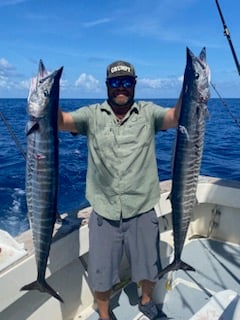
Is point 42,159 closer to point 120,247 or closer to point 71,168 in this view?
point 120,247

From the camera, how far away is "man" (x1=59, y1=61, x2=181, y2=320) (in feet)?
8.85

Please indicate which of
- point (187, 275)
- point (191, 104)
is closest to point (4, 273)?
point (191, 104)

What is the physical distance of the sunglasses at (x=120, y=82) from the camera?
263cm

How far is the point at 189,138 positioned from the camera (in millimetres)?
2340

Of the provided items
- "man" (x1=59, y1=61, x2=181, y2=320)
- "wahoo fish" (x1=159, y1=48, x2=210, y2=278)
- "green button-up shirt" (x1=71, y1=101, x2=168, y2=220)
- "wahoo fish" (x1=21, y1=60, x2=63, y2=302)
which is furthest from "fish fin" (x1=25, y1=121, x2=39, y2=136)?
"wahoo fish" (x1=159, y1=48, x2=210, y2=278)

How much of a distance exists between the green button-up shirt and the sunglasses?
176 mm

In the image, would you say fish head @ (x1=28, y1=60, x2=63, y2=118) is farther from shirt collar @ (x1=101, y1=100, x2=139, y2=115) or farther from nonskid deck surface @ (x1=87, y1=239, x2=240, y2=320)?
nonskid deck surface @ (x1=87, y1=239, x2=240, y2=320)

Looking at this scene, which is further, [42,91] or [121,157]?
[121,157]

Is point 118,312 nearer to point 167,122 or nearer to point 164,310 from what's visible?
point 164,310

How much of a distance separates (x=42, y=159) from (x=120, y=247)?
3.20 ft

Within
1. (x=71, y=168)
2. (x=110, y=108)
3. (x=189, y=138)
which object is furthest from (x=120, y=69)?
(x=71, y=168)

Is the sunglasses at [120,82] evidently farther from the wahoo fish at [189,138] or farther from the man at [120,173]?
the wahoo fish at [189,138]

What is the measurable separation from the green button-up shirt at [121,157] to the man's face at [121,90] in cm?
9

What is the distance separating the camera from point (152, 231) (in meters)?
2.86
